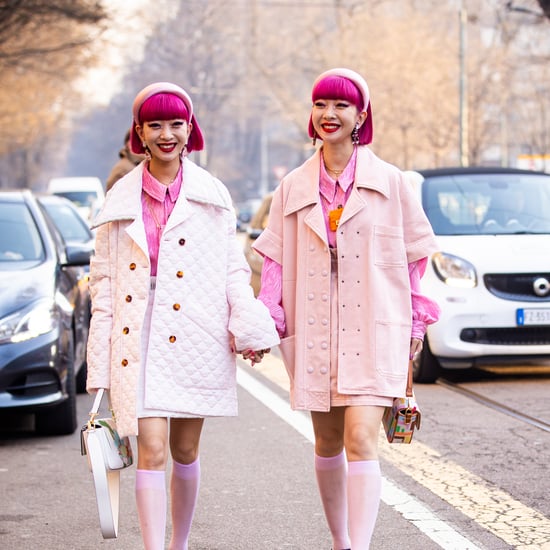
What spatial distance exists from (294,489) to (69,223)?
7170mm

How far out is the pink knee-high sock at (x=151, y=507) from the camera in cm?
443

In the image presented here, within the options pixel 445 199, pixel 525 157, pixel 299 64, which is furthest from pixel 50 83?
pixel 445 199

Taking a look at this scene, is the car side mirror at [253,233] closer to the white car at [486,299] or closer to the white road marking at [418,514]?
the white car at [486,299]

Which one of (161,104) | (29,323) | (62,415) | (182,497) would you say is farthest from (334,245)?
(62,415)

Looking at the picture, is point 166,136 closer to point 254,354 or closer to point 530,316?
point 254,354

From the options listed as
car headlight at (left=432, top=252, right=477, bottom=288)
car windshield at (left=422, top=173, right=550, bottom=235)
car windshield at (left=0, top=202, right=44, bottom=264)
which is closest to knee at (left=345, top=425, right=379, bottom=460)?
car windshield at (left=0, top=202, right=44, bottom=264)

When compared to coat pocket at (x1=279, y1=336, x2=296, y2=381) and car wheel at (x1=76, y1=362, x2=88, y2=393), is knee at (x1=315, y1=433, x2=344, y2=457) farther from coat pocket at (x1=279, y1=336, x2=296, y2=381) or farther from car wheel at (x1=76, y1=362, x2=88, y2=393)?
car wheel at (x1=76, y1=362, x2=88, y2=393)

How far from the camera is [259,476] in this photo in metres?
6.50

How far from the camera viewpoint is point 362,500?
14.8 feet

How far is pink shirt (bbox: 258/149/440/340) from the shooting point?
4816 millimetres

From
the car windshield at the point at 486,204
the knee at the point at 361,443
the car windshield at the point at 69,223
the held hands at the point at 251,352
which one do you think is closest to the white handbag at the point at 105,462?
the held hands at the point at 251,352

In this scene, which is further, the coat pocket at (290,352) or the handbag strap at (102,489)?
the coat pocket at (290,352)

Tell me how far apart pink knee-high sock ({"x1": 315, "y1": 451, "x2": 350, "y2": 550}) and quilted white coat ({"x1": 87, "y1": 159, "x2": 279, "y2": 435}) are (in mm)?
440

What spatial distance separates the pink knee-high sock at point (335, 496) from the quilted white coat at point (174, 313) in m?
0.44
